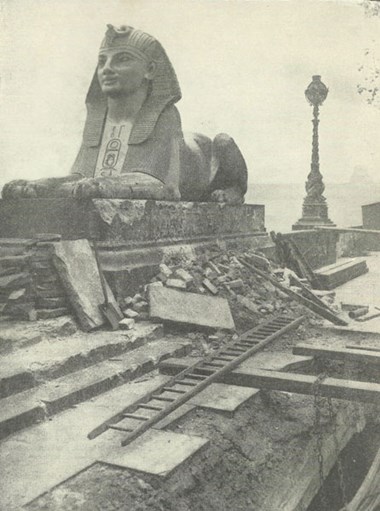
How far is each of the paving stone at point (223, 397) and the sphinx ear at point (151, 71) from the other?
3.50 metres

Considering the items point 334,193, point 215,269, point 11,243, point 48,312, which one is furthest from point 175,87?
point 334,193

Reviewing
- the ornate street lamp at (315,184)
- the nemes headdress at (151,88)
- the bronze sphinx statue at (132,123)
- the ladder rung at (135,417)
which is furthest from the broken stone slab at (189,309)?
the ornate street lamp at (315,184)

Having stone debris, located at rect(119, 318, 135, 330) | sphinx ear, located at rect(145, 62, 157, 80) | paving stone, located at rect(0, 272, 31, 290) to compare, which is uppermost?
sphinx ear, located at rect(145, 62, 157, 80)

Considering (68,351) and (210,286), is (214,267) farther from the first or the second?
(68,351)

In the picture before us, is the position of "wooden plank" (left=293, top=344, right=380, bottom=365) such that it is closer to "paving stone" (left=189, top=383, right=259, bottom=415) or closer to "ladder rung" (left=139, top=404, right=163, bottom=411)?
"paving stone" (left=189, top=383, right=259, bottom=415)

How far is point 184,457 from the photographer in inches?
93.1

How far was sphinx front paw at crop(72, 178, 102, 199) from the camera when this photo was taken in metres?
4.59

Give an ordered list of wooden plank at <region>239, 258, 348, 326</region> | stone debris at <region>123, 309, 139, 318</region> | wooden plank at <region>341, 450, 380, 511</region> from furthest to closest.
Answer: wooden plank at <region>239, 258, 348, 326</region> < stone debris at <region>123, 309, 139, 318</region> < wooden plank at <region>341, 450, 380, 511</region>

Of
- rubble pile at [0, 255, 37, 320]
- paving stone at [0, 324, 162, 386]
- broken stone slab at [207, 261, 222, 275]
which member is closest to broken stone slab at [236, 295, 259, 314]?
broken stone slab at [207, 261, 222, 275]

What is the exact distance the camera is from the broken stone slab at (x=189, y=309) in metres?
4.42

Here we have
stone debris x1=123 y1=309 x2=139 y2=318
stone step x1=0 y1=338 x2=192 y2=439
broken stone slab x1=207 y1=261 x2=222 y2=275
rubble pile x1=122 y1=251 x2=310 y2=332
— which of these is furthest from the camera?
broken stone slab x1=207 y1=261 x2=222 y2=275

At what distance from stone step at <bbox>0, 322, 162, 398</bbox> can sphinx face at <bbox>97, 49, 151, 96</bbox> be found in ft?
8.46

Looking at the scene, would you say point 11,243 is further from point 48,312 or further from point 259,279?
point 259,279

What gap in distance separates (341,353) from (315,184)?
9.54m
